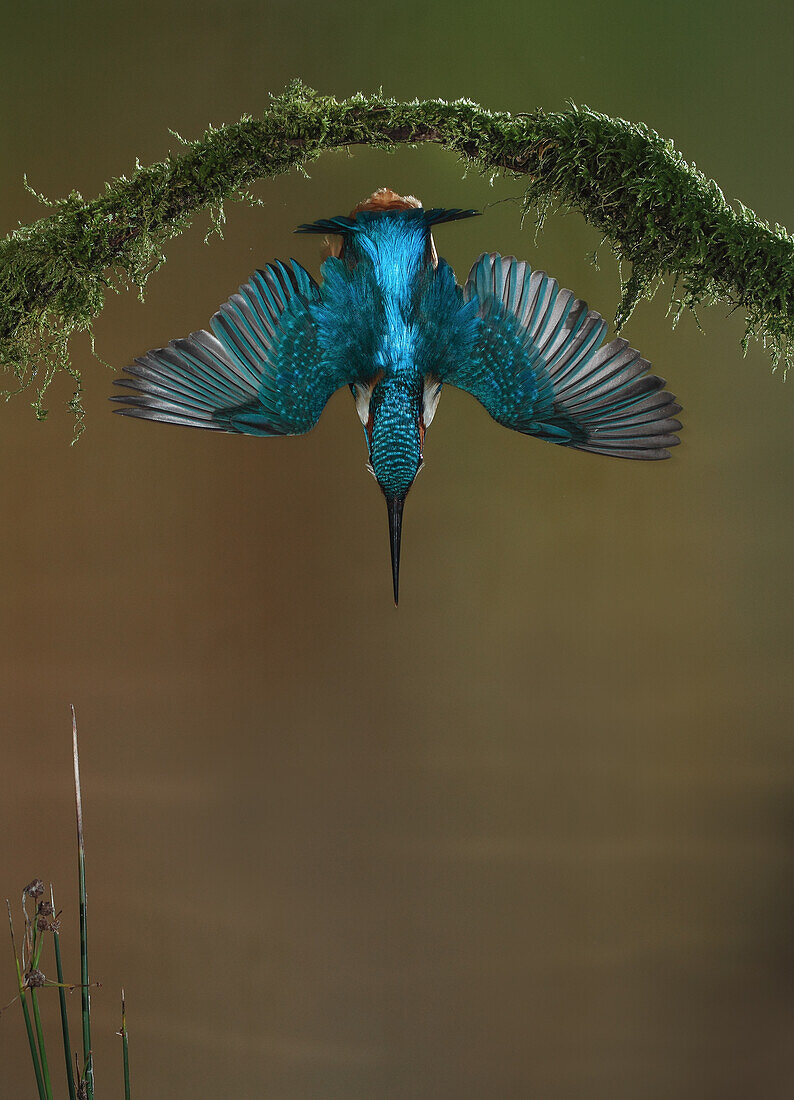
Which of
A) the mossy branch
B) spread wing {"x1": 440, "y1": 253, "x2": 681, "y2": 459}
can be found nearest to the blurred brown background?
spread wing {"x1": 440, "y1": 253, "x2": 681, "y2": 459}

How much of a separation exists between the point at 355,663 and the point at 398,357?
630 millimetres

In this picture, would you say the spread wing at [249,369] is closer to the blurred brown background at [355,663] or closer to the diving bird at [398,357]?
the diving bird at [398,357]

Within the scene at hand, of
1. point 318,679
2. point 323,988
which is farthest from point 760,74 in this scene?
point 323,988

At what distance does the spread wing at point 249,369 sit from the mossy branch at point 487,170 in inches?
4.9

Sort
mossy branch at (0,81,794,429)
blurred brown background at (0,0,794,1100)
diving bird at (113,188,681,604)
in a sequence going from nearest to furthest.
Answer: mossy branch at (0,81,794,429), diving bird at (113,188,681,604), blurred brown background at (0,0,794,1100)

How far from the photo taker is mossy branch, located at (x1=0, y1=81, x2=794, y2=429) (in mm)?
736

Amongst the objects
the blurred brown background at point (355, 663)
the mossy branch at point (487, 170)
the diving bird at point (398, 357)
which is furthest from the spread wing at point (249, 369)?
the blurred brown background at point (355, 663)

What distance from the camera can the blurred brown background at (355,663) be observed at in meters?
1.33

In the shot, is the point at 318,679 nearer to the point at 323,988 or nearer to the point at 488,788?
the point at 488,788

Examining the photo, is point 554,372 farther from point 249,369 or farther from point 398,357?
point 249,369

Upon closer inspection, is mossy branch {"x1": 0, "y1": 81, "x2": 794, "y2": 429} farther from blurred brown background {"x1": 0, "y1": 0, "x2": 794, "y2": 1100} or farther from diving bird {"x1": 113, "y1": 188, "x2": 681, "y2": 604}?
blurred brown background {"x1": 0, "y1": 0, "x2": 794, "y2": 1100}

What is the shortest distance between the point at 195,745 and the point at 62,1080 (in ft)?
1.94

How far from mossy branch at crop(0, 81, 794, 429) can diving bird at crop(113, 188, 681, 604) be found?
9cm

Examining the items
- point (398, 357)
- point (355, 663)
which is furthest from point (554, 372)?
point (355, 663)
